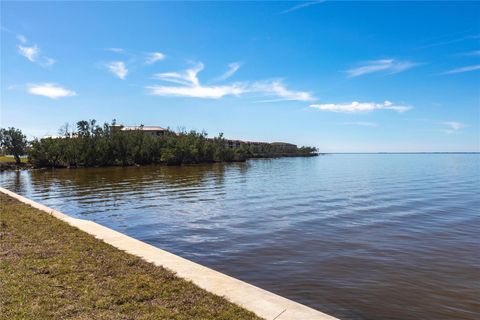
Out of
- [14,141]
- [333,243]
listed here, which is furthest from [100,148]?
[333,243]

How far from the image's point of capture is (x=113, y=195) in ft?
106

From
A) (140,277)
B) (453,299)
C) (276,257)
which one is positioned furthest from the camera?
(276,257)

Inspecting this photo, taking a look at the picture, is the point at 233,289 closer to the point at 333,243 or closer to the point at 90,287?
the point at 90,287

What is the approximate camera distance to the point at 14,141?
97688 mm

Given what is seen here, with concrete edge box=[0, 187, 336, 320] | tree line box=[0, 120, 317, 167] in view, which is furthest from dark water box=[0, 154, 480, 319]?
tree line box=[0, 120, 317, 167]

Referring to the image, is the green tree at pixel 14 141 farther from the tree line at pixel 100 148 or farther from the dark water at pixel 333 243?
the dark water at pixel 333 243

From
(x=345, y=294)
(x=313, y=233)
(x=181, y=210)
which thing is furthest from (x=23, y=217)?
(x=345, y=294)

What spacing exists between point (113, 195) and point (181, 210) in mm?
11303

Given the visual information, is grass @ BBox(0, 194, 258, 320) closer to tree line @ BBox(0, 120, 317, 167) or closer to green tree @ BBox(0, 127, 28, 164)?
tree line @ BBox(0, 120, 317, 167)

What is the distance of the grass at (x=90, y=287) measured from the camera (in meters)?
6.70

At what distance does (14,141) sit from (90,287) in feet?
350

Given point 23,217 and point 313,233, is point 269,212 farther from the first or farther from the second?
point 23,217

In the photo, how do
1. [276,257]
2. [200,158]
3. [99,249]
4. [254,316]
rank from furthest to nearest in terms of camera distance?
[200,158], [276,257], [99,249], [254,316]

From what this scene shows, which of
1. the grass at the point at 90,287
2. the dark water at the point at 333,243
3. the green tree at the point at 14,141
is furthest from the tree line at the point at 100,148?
the grass at the point at 90,287
